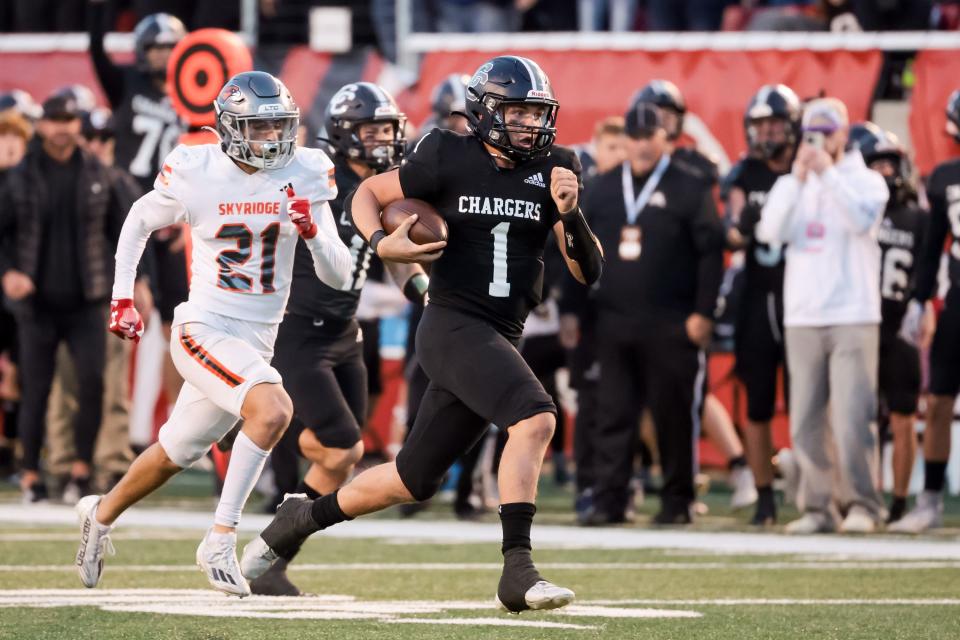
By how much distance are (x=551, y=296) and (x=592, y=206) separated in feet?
3.05

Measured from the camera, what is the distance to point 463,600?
7367 mm

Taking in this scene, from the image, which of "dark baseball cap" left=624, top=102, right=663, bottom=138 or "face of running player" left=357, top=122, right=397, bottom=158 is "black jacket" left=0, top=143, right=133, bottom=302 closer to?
"dark baseball cap" left=624, top=102, right=663, bottom=138

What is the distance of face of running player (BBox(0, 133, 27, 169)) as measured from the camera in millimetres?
13133

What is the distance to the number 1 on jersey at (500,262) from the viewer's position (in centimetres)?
661

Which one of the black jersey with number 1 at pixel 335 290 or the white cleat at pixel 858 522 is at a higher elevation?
the black jersey with number 1 at pixel 335 290

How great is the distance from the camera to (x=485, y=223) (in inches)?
261

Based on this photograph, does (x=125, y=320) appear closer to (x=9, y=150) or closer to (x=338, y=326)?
(x=338, y=326)

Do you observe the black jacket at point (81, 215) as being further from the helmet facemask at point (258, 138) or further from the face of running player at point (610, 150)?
the helmet facemask at point (258, 138)

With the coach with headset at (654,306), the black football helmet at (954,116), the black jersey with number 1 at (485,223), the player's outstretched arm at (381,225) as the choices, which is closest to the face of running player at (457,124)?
the coach with headset at (654,306)

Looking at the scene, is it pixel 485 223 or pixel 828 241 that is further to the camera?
pixel 828 241

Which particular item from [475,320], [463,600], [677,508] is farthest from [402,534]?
[475,320]

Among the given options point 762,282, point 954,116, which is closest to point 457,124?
point 762,282

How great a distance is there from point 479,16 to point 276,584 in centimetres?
776

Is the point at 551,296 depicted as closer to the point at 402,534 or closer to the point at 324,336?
the point at 402,534
